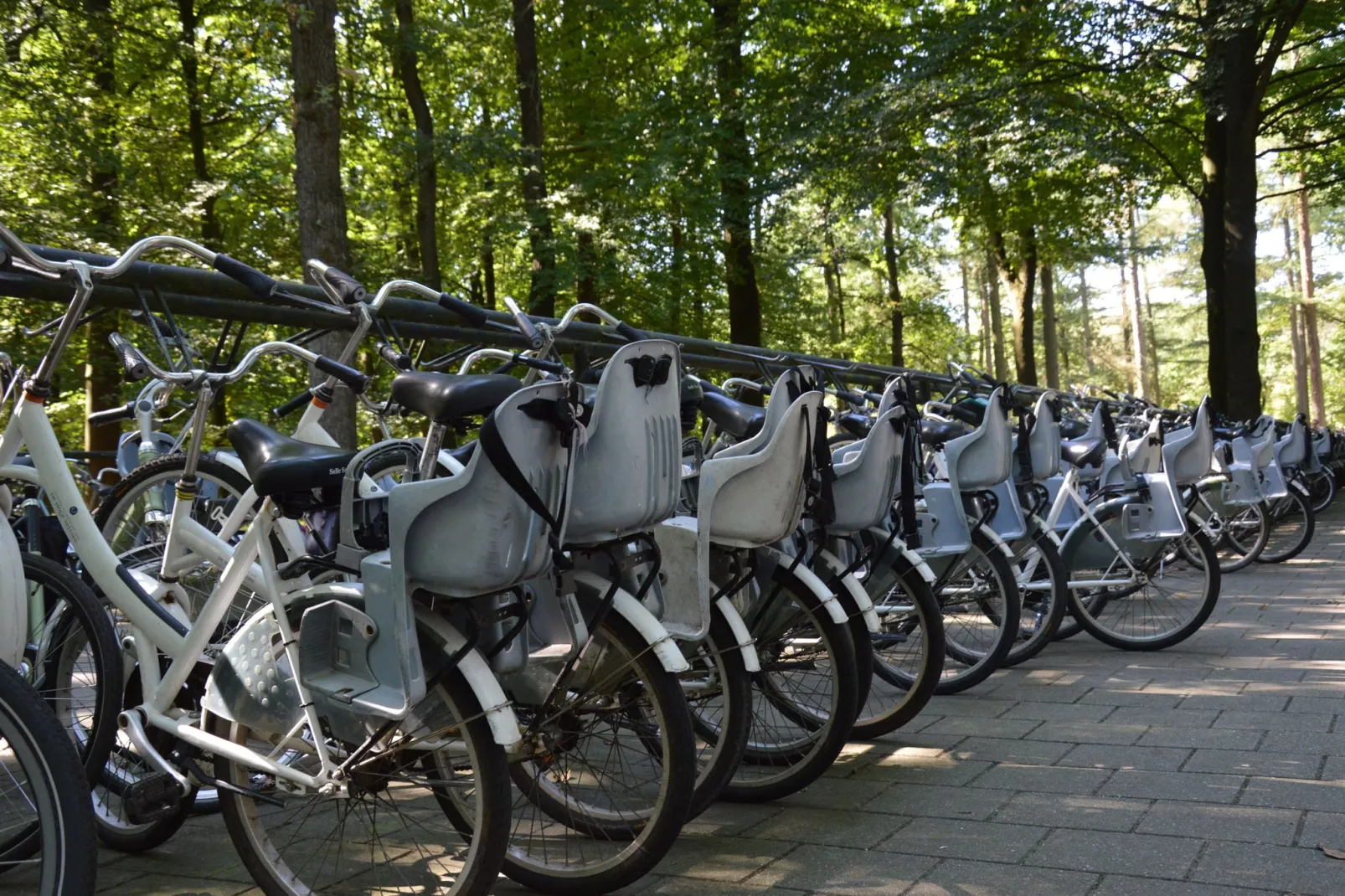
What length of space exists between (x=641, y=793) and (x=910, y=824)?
0.86 metres

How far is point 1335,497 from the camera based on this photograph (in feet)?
56.6

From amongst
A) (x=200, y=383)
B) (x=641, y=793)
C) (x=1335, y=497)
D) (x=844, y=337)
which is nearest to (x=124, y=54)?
(x=200, y=383)

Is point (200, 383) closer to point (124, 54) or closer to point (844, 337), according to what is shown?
point (124, 54)

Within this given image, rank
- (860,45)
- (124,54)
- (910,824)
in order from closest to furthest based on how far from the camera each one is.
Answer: (910,824)
(124,54)
(860,45)

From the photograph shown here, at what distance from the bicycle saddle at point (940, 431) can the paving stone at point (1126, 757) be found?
5.79 ft

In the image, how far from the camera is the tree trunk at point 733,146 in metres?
15.5

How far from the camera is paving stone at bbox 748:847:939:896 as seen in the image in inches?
116

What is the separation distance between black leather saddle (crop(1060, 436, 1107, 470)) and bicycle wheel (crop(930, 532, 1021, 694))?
163 cm

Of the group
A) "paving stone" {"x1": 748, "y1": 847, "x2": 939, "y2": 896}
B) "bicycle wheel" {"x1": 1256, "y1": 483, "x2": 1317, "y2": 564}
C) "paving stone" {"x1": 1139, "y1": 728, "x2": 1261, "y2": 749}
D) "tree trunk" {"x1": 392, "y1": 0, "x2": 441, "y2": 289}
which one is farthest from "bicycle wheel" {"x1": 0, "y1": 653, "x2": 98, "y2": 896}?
"tree trunk" {"x1": 392, "y1": 0, "x2": 441, "y2": 289}

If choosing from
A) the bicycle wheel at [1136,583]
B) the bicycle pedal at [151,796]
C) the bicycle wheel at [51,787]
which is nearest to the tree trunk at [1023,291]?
the bicycle wheel at [1136,583]

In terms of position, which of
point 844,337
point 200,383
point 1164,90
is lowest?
point 200,383

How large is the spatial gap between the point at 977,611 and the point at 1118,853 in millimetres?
2375

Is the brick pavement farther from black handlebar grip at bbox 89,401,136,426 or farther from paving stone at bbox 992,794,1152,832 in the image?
black handlebar grip at bbox 89,401,136,426

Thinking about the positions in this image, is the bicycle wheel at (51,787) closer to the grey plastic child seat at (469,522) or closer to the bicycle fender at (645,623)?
the grey plastic child seat at (469,522)
